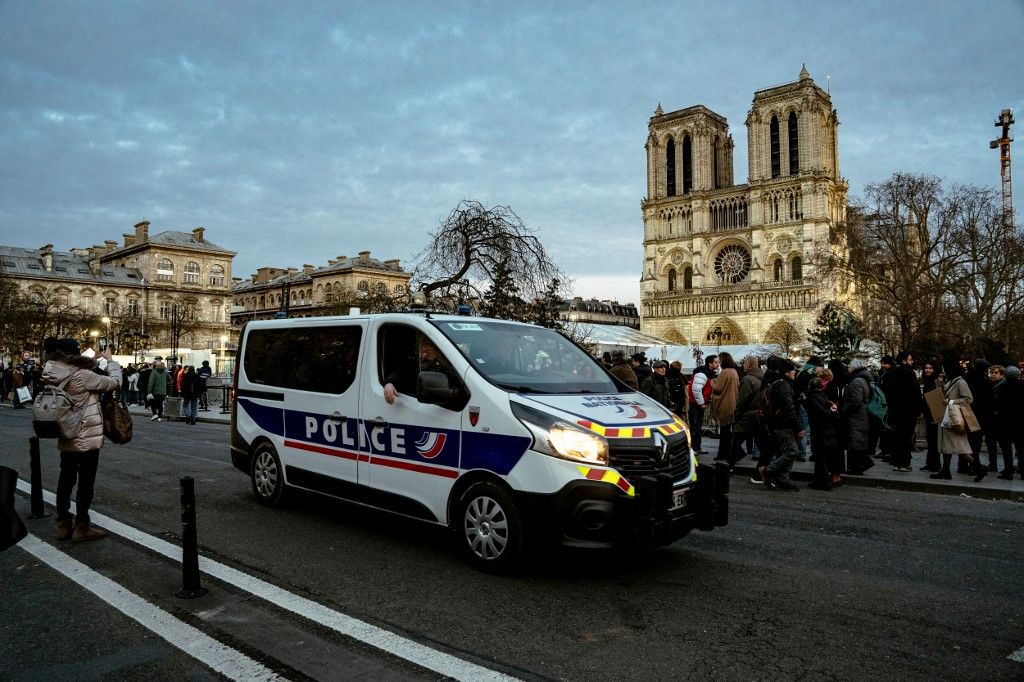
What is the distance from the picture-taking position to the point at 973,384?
11547 millimetres

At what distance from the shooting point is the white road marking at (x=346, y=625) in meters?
3.63

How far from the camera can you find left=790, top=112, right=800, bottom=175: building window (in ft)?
277

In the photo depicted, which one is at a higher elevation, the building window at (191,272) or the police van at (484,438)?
the building window at (191,272)

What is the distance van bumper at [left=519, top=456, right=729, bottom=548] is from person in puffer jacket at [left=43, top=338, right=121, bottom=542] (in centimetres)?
427

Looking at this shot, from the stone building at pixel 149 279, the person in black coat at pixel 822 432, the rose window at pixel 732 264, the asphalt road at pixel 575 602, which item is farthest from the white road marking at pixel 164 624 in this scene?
the rose window at pixel 732 264

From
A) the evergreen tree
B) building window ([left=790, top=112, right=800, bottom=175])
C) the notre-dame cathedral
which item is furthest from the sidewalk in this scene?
building window ([left=790, top=112, right=800, bottom=175])

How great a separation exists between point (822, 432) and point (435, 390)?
6.71 meters

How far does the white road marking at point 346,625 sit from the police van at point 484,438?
127 cm

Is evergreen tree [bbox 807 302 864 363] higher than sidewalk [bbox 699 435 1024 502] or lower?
higher

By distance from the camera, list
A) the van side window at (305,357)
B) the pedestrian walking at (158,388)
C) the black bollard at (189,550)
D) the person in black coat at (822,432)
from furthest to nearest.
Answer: the pedestrian walking at (158,388) < the person in black coat at (822,432) < the van side window at (305,357) < the black bollard at (189,550)

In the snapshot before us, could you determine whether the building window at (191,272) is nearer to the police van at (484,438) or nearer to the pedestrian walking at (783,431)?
the police van at (484,438)

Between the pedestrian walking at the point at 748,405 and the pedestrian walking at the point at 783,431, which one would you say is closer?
the pedestrian walking at the point at 783,431

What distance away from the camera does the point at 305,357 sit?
290 inches

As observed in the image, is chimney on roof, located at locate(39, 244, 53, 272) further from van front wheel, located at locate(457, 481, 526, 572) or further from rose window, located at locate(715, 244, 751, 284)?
van front wheel, located at locate(457, 481, 526, 572)
